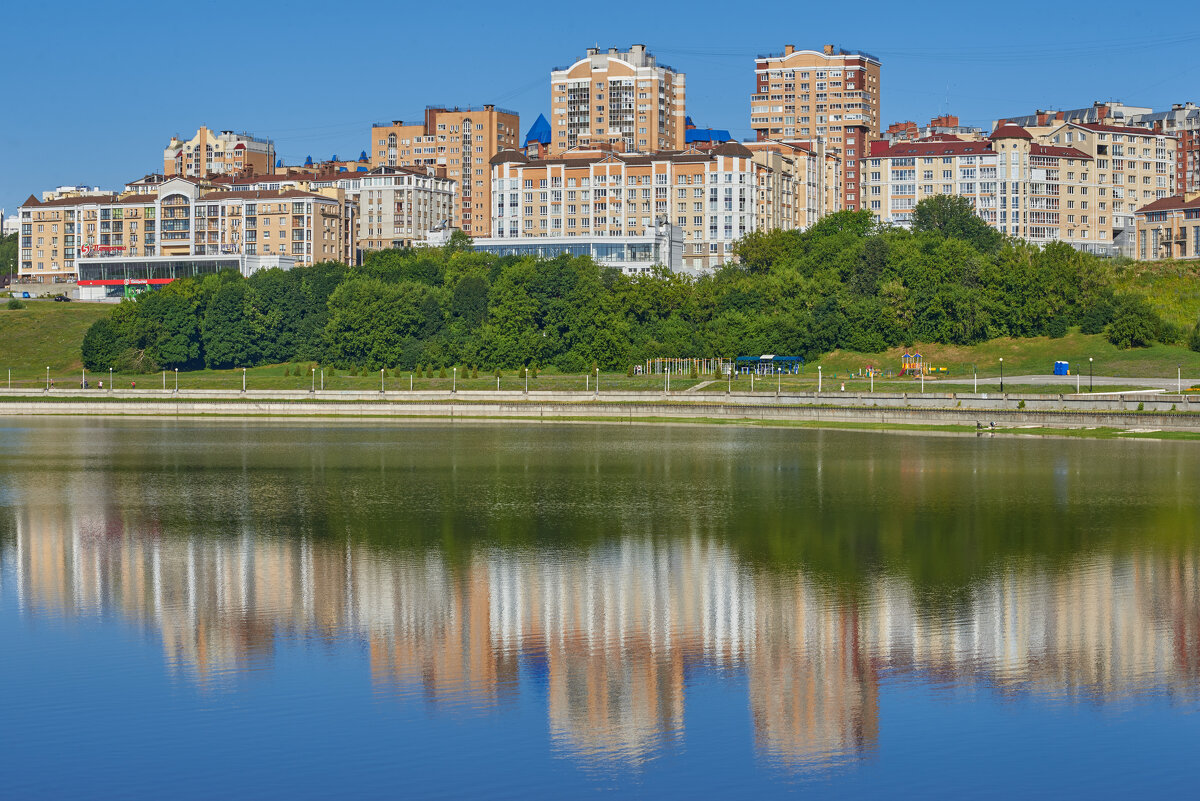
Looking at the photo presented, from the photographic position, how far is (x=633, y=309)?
Answer: 108 metres

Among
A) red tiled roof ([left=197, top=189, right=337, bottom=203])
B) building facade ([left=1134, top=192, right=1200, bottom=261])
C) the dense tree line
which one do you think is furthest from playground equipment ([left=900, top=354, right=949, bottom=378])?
red tiled roof ([left=197, top=189, right=337, bottom=203])

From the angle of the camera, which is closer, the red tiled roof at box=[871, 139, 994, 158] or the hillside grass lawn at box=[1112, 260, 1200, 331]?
the hillside grass lawn at box=[1112, 260, 1200, 331]

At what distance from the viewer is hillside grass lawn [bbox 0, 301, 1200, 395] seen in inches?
3236

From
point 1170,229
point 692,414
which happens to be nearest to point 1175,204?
point 1170,229

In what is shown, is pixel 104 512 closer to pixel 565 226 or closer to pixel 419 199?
pixel 565 226

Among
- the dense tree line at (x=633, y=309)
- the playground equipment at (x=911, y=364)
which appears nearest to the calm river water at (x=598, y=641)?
the playground equipment at (x=911, y=364)

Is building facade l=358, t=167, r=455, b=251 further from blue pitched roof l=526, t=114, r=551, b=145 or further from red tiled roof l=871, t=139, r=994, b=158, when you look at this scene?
red tiled roof l=871, t=139, r=994, b=158

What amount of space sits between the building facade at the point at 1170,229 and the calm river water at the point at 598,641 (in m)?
99.6

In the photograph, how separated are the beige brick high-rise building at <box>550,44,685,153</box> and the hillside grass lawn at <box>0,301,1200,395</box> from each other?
74.9 meters

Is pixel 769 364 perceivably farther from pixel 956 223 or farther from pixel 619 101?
pixel 619 101

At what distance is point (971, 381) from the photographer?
273 feet

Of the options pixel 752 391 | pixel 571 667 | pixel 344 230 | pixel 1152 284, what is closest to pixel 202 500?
pixel 571 667

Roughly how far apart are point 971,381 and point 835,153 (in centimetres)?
9871

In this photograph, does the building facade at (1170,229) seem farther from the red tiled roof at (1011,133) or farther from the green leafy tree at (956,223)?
the green leafy tree at (956,223)
